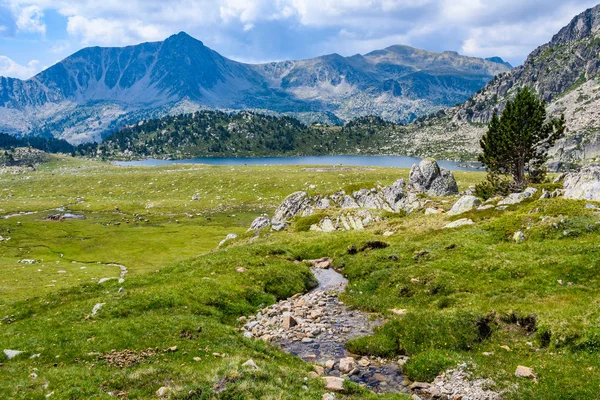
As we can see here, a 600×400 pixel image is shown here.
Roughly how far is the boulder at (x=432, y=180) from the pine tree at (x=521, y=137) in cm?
2244

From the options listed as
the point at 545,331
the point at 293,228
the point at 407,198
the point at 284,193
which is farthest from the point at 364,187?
the point at 284,193

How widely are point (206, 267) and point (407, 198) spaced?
46.7 metres

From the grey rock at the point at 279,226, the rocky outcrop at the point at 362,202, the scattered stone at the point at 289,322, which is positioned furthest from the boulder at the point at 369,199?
the scattered stone at the point at 289,322

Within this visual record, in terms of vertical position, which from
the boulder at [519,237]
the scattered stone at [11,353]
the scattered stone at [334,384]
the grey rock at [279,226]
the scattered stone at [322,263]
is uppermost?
the boulder at [519,237]

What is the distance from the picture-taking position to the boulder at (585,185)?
39.4 meters

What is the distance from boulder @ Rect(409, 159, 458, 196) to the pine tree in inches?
883

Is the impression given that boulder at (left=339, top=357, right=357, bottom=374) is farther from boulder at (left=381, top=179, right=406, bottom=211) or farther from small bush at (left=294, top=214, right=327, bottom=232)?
boulder at (left=381, top=179, right=406, bottom=211)

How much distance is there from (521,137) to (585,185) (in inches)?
633

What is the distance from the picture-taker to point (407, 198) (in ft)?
234

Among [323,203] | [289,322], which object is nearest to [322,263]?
[289,322]

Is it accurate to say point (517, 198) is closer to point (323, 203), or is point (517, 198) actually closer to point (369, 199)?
point (369, 199)

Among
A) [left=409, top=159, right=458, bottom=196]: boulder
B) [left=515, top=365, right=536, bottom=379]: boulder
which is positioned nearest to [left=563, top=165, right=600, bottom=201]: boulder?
[left=515, top=365, right=536, bottom=379]: boulder

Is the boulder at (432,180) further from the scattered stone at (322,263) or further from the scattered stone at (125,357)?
the scattered stone at (125,357)

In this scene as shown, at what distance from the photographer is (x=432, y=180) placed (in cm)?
8462
